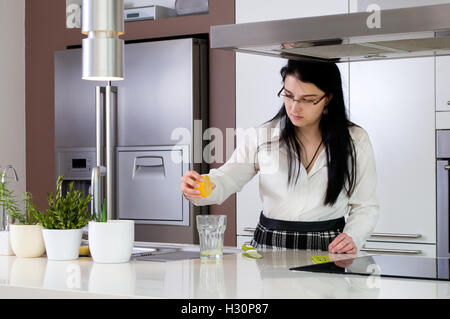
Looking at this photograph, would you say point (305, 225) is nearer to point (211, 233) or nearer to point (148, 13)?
point (211, 233)

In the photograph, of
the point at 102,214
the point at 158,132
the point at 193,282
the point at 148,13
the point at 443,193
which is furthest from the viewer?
the point at 148,13

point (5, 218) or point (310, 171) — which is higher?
point (310, 171)

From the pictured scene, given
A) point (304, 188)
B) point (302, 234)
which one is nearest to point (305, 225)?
point (302, 234)

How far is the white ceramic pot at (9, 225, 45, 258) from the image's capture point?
212 centimetres

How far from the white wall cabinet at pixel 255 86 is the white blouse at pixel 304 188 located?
981mm

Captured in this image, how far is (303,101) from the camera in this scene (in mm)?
2547

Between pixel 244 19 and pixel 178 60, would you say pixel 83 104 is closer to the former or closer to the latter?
pixel 178 60

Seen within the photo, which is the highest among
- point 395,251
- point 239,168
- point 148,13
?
point 148,13

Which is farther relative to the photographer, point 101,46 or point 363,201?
point 363,201

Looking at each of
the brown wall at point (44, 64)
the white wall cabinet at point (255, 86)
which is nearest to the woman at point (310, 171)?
the white wall cabinet at point (255, 86)

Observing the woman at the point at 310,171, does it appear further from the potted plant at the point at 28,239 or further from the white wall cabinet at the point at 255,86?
the white wall cabinet at the point at 255,86

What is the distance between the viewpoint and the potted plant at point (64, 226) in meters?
2.01

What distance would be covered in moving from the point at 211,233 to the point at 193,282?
421 millimetres
